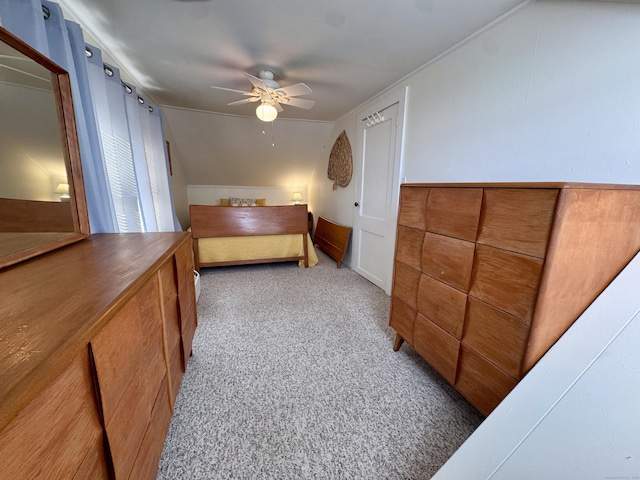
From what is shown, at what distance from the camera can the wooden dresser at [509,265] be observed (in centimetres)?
81

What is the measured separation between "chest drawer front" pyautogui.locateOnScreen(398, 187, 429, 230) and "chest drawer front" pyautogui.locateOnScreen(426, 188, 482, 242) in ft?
0.12

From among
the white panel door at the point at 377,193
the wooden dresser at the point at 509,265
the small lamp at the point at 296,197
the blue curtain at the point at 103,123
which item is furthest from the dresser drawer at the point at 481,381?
the small lamp at the point at 296,197

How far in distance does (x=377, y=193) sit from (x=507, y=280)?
75.2 inches

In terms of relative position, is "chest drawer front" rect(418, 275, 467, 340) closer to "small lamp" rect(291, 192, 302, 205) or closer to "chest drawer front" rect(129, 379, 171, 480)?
"chest drawer front" rect(129, 379, 171, 480)

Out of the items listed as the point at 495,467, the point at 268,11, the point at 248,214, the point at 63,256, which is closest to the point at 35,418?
the point at 63,256

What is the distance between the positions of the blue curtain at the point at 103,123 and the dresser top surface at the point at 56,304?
0.60 meters

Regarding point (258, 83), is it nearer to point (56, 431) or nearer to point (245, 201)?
point (56, 431)

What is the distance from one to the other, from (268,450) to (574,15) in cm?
245

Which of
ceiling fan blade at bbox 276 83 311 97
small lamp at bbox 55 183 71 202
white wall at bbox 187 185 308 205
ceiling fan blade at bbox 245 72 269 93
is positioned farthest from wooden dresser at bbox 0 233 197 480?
white wall at bbox 187 185 308 205

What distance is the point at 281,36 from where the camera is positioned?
1672mm

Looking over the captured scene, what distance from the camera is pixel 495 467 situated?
821 mm

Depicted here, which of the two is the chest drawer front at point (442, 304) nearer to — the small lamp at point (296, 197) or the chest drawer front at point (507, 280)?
the chest drawer front at point (507, 280)

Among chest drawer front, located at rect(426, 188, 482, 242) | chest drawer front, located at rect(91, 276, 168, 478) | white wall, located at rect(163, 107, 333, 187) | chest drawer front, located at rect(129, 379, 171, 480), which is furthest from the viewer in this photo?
white wall, located at rect(163, 107, 333, 187)

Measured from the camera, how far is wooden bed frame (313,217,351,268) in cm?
340
